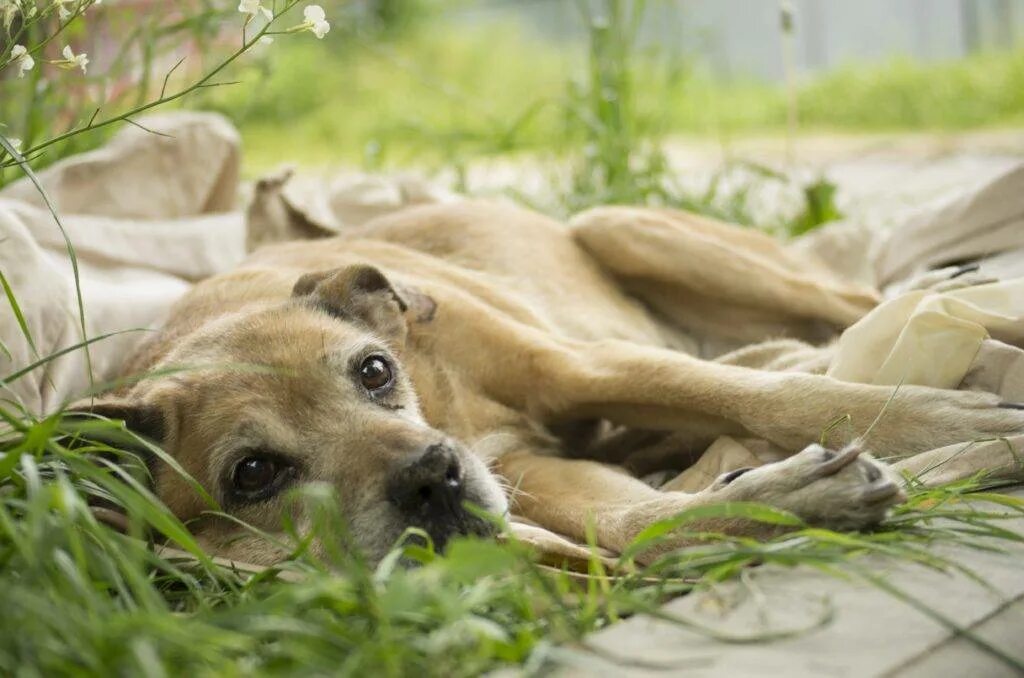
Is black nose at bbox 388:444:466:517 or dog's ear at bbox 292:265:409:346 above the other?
dog's ear at bbox 292:265:409:346

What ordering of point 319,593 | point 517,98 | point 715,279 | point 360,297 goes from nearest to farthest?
point 319,593 < point 360,297 < point 715,279 < point 517,98

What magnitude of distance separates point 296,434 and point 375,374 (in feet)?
1.15

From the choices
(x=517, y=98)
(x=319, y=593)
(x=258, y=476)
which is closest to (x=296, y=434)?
(x=258, y=476)

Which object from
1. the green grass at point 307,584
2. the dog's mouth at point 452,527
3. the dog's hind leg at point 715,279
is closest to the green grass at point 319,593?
the green grass at point 307,584

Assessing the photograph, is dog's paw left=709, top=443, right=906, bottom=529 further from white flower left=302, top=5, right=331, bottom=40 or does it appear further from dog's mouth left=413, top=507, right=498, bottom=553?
white flower left=302, top=5, right=331, bottom=40

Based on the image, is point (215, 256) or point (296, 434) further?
point (215, 256)

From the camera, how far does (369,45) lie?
6.78 m

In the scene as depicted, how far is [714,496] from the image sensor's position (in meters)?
2.69

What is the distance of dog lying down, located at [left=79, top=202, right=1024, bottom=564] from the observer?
2688 mm

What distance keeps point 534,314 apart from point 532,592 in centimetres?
189

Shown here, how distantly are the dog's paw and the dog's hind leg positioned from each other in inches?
72.8

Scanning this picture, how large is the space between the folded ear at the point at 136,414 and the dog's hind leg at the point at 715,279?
205 cm

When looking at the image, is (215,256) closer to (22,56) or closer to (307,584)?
(22,56)

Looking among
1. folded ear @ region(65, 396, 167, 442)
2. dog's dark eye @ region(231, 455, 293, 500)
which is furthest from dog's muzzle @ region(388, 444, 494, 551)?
folded ear @ region(65, 396, 167, 442)
